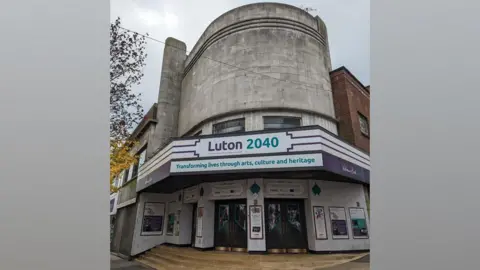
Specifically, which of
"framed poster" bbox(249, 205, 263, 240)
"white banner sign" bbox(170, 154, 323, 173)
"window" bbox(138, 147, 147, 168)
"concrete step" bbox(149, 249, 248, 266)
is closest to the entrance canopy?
"white banner sign" bbox(170, 154, 323, 173)

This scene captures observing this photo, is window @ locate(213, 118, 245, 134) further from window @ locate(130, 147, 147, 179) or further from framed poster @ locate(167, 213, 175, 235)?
window @ locate(130, 147, 147, 179)

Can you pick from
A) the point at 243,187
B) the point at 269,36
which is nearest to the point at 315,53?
the point at 269,36

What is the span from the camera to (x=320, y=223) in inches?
388

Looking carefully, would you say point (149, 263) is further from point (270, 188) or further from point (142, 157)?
point (142, 157)

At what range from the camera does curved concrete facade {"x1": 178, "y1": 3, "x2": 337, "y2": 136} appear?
1077cm

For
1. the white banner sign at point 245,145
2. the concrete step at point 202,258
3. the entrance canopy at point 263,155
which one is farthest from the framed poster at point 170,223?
the white banner sign at point 245,145

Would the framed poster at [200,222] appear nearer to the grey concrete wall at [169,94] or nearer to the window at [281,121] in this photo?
the window at [281,121]

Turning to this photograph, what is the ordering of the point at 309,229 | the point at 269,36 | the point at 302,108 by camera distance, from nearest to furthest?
the point at 309,229 → the point at 302,108 → the point at 269,36
